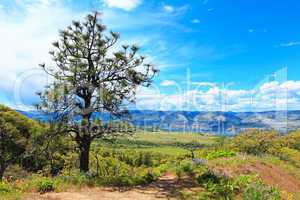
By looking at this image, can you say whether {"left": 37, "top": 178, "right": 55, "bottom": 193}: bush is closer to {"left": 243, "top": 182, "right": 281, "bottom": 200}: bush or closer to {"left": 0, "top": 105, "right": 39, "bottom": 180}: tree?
{"left": 243, "top": 182, "right": 281, "bottom": 200}: bush

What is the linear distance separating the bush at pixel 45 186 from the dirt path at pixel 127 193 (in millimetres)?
614

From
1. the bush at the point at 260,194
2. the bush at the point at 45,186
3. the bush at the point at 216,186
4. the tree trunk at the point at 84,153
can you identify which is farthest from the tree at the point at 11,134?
the bush at the point at 260,194

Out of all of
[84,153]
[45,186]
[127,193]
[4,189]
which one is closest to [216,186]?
[127,193]

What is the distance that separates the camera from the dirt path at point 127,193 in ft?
39.3

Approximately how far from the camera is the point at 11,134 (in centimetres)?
3275

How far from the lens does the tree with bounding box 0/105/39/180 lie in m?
30.9

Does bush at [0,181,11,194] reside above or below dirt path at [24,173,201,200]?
above

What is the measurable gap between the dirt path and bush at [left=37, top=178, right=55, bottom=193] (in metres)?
0.61

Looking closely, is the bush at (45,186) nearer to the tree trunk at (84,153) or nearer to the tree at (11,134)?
the tree trunk at (84,153)

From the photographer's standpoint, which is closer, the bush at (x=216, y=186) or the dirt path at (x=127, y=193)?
the dirt path at (x=127, y=193)

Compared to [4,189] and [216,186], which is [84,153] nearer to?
[4,189]

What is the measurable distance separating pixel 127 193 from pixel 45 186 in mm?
3231

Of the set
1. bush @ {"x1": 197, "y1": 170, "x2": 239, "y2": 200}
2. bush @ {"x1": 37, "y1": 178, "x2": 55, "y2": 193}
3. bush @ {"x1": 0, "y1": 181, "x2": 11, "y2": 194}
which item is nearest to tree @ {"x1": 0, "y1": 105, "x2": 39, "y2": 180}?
bush @ {"x1": 37, "y1": 178, "x2": 55, "y2": 193}

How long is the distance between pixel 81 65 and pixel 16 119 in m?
21.6
